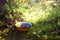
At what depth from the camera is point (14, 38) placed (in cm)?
392

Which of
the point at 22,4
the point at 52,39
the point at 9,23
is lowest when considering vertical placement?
the point at 52,39

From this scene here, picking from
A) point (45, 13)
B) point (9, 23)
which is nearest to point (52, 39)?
point (45, 13)

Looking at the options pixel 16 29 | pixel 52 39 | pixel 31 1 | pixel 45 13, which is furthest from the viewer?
pixel 31 1

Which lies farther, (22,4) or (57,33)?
(22,4)

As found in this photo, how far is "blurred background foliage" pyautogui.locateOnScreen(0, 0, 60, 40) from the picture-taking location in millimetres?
3893

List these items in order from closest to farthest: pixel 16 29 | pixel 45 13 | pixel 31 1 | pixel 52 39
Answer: pixel 52 39
pixel 16 29
pixel 45 13
pixel 31 1

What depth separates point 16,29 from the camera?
13.3ft

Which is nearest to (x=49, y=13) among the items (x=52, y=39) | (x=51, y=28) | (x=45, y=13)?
(x=45, y=13)

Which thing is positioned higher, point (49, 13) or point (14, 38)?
point (49, 13)

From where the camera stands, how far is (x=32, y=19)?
420 cm

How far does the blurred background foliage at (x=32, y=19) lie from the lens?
3893 mm

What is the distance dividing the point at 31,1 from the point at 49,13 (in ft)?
2.56

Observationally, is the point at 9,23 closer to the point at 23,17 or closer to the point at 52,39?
the point at 23,17

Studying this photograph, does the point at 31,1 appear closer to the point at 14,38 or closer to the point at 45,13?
the point at 45,13
